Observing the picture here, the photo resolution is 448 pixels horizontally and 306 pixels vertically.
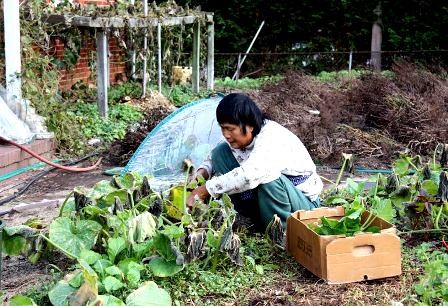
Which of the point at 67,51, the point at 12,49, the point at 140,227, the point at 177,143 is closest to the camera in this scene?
the point at 140,227

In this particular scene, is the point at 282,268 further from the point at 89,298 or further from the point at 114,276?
the point at 89,298

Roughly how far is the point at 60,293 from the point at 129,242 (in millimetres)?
483

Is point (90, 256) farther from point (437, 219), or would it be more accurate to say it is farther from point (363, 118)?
point (363, 118)

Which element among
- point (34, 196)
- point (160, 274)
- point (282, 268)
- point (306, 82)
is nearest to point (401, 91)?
point (306, 82)

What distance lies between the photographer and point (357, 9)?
1758 centimetres

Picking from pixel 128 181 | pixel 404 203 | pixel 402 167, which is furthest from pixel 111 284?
pixel 402 167

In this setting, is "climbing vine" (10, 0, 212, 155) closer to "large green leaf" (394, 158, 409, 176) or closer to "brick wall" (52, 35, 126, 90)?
"brick wall" (52, 35, 126, 90)

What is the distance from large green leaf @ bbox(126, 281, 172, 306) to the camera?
3129mm

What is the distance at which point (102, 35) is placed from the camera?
9383 millimetres

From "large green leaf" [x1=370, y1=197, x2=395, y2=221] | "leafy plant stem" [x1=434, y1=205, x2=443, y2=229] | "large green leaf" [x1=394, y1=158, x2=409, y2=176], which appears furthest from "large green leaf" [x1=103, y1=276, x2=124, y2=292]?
"large green leaf" [x1=394, y1=158, x2=409, y2=176]

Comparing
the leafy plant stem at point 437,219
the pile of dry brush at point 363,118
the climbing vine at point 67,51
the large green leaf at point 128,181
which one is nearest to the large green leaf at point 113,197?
the large green leaf at point 128,181

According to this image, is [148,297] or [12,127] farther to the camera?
[12,127]

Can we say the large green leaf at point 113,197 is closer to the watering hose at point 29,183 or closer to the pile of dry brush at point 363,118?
the watering hose at point 29,183

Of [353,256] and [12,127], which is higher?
[353,256]
